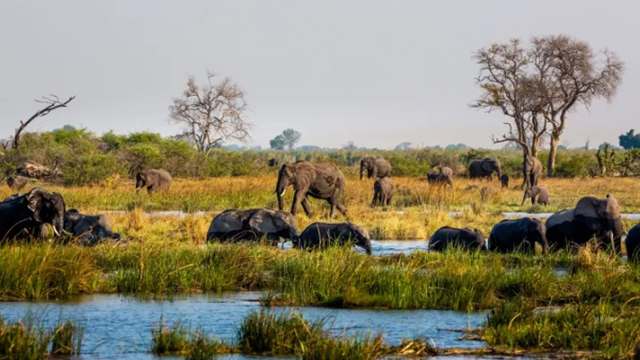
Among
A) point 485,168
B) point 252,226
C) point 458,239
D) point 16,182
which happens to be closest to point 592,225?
point 458,239

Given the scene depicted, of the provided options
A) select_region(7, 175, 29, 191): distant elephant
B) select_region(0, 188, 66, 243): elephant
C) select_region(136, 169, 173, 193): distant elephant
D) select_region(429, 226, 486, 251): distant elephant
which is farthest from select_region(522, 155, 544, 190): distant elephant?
select_region(0, 188, 66, 243): elephant

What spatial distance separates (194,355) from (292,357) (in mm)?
883

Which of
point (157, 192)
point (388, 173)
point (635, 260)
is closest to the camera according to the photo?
point (635, 260)

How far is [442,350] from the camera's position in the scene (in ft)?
33.2

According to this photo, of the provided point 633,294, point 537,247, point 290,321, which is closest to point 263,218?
point 537,247

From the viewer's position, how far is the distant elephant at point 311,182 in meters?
25.7

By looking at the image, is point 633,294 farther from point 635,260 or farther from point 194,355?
point 194,355

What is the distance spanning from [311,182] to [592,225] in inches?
382

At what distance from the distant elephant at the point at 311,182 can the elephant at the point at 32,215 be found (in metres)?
9.35

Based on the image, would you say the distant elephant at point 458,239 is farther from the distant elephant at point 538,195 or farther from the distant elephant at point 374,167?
the distant elephant at point 374,167

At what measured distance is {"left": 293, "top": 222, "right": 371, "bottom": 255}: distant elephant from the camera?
1758cm

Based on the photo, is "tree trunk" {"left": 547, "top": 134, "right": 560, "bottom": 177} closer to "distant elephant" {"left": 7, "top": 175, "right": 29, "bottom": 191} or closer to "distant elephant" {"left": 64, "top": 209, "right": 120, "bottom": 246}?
"distant elephant" {"left": 7, "top": 175, "right": 29, "bottom": 191}

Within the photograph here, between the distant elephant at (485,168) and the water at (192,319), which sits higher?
the distant elephant at (485,168)

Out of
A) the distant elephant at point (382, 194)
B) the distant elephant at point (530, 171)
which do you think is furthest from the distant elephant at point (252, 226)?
the distant elephant at point (530, 171)
